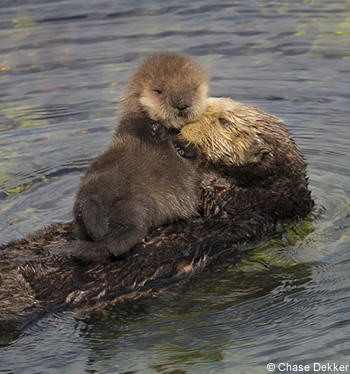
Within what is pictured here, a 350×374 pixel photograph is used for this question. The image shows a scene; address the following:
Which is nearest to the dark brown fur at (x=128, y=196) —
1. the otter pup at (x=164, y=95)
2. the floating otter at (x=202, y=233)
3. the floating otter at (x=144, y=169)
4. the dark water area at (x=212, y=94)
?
the floating otter at (x=144, y=169)

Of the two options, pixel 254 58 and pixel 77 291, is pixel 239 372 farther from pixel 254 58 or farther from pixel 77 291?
pixel 254 58

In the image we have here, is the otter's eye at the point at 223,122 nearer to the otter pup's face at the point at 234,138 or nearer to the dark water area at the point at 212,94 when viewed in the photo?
the otter pup's face at the point at 234,138

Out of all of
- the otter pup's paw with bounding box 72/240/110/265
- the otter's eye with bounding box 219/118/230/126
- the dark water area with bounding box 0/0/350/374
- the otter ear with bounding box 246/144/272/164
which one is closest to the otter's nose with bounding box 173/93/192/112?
the otter's eye with bounding box 219/118/230/126

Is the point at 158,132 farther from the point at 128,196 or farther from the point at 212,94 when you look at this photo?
the point at 212,94

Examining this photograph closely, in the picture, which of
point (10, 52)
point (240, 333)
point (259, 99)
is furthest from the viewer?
point (10, 52)

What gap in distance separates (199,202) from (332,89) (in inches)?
143

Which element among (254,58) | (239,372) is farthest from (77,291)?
(254,58)

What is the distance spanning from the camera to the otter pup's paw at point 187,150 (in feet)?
16.0

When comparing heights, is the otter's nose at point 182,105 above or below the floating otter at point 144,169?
above

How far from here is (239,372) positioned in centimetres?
373

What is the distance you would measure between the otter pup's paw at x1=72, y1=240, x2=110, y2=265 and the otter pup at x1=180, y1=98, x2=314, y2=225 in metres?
1.07

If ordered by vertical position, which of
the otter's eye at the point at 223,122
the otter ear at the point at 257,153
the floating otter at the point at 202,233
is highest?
the otter's eye at the point at 223,122

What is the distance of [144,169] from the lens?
455 centimetres

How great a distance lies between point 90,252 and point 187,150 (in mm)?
1066
